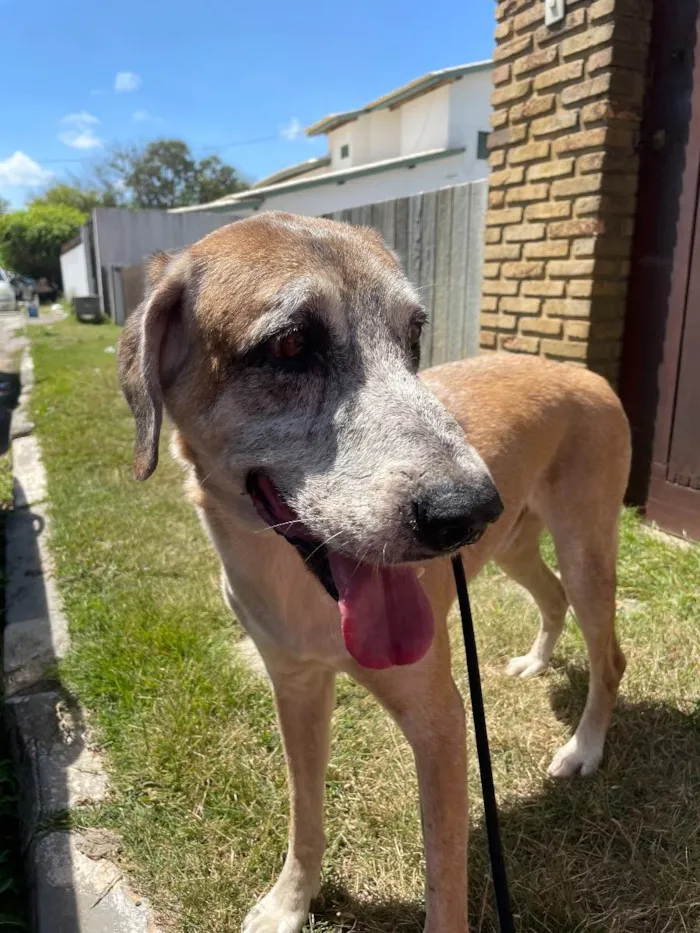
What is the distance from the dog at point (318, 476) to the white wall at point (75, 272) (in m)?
28.6

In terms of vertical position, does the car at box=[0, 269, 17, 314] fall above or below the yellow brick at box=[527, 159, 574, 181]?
below

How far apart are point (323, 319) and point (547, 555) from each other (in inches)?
124

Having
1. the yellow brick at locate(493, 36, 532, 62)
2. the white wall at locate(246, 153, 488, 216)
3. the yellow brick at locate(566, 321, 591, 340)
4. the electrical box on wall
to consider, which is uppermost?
the white wall at locate(246, 153, 488, 216)

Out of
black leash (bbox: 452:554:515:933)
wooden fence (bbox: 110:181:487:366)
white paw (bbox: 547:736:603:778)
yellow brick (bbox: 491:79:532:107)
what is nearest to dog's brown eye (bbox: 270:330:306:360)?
black leash (bbox: 452:554:515:933)

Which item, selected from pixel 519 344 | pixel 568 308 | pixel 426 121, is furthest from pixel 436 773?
pixel 426 121

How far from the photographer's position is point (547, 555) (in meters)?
4.38

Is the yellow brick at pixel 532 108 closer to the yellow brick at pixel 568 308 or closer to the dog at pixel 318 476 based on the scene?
the yellow brick at pixel 568 308

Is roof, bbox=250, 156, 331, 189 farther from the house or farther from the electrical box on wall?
the electrical box on wall

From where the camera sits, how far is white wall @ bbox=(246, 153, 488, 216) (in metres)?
20.7

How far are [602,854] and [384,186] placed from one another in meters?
22.0

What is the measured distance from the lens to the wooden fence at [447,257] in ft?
20.7

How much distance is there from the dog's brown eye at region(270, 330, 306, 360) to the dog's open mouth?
Result: 358 millimetres

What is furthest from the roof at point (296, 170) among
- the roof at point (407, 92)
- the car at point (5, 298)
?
the car at point (5, 298)

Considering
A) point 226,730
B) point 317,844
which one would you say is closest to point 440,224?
point 226,730
